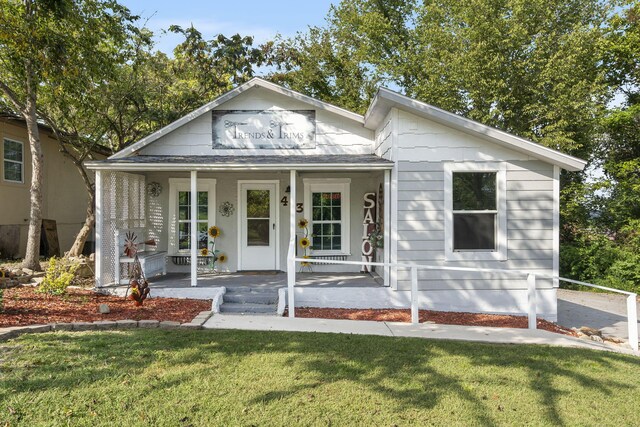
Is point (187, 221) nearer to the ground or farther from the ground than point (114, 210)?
nearer to the ground

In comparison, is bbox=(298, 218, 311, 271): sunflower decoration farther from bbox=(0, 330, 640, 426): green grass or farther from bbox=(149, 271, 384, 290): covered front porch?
bbox=(0, 330, 640, 426): green grass

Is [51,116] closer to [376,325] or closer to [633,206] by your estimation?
[376,325]

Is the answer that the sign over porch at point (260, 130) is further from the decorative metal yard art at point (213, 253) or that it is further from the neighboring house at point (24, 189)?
the neighboring house at point (24, 189)

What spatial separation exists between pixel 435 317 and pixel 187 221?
20.5 ft

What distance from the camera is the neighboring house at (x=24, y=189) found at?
12.7 meters

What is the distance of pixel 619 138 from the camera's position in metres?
16.2

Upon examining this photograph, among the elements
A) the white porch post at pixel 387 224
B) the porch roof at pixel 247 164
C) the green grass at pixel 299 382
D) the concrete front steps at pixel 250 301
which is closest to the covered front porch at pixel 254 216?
the porch roof at pixel 247 164

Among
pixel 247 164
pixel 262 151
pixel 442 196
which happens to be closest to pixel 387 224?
pixel 442 196

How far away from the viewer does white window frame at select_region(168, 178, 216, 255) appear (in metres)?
10.3

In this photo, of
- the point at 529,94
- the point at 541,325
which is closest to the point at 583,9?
the point at 529,94

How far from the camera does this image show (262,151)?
32.1 ft

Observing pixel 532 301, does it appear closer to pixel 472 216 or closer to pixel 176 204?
pixel 472 216

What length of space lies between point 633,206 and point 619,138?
2.96m

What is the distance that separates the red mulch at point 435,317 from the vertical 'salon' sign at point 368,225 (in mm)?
2355
